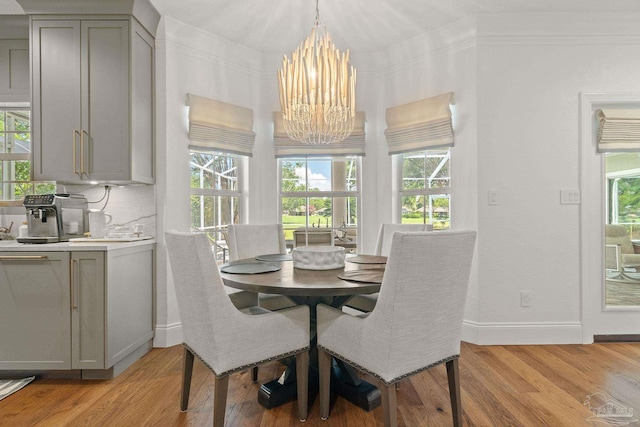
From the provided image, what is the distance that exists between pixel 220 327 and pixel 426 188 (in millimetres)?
2444

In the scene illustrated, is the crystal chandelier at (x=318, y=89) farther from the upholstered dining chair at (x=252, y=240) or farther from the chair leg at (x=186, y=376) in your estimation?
the chair leg at (x=186, y=376)

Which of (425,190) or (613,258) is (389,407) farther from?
(613,258)

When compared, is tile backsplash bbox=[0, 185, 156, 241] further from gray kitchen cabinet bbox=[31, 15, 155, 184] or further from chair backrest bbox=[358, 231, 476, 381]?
chair backrest bbox=[358, 231, 476, 381]

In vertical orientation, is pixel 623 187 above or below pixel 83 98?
below

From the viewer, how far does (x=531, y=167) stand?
118 inches

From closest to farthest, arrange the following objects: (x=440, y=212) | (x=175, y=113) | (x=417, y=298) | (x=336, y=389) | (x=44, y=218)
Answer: (x=417, y=298), (x=336, y=389), (x=44, y=218), (x=175, y=113), (x=440, y=212)

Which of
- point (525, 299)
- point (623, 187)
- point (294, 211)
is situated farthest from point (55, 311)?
point (623, 187)

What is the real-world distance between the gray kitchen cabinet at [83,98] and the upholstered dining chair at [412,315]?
2.07 meters

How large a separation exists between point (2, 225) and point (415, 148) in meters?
3.55

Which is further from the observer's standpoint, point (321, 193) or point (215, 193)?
point (321, 193)

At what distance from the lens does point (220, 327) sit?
160 centimetres

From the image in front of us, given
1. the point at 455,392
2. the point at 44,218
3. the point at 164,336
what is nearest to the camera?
the point at 455,392

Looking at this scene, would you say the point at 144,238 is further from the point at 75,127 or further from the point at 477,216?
the point at 477,216

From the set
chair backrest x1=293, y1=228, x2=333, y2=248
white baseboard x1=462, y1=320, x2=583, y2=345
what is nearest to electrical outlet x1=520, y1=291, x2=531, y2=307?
white baseboard x1=462, y1=320, x2=583, y2=345
